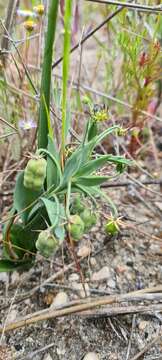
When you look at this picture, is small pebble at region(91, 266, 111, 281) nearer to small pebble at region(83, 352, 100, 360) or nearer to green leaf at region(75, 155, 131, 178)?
small pebble at region(83, 352, 100, 360)

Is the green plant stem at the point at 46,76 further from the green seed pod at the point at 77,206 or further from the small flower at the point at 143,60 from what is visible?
the small flower at the point at 143,60

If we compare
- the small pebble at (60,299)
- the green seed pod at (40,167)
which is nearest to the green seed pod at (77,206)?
the green seed pod at (40,167)

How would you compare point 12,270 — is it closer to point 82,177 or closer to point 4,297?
point 4,297

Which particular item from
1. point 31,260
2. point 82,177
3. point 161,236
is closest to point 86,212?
point 82,177

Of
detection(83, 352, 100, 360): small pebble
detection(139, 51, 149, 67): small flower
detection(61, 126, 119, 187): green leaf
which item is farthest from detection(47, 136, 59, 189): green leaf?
detection(139, 51, 149, 67): small flower

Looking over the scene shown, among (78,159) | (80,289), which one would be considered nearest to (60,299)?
(80,289)

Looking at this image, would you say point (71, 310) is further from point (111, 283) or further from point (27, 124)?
point (27, 124)
